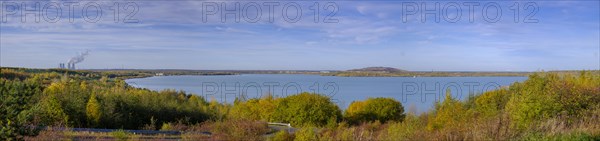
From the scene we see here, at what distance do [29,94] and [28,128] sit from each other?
34.5 inches

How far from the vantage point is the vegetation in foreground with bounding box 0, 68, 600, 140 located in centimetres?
1153

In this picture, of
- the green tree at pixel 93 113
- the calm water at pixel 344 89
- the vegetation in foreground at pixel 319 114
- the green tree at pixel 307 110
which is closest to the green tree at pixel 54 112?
the vegetation in foreground at pixel 319 114

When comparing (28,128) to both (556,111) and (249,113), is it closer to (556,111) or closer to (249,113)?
(556,111)

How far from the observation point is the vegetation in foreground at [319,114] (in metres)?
11.5

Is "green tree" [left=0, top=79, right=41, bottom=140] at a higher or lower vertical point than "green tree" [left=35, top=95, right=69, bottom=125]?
higher

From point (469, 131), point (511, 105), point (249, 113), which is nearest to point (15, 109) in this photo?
point (469, 131)

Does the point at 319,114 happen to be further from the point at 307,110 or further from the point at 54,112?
the point at 54,112

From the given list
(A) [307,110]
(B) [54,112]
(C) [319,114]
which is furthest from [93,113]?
(C) [319,114]

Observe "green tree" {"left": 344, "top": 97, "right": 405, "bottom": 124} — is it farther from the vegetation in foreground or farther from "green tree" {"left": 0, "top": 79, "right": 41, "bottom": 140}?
"green tree" {"left": 0, "top": 79, "right": 41, "bottom": 140}

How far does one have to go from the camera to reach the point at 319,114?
29.1 meters

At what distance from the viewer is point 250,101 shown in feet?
113

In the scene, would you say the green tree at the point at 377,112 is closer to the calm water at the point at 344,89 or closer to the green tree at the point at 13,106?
the calm water at the point at 344,89

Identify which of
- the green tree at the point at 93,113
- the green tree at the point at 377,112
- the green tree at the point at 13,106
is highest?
the green tree at the point at 13,106

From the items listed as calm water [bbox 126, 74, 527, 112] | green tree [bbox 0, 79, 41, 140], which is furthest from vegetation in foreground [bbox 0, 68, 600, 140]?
calm water [bbox 126, 74, 527, 112]
